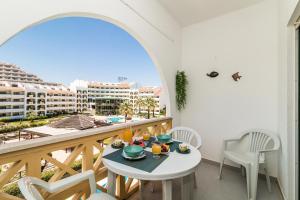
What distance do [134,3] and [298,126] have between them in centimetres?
271

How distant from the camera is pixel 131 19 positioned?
2215mm

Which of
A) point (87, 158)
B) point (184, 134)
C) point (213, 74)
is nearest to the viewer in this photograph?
point (87, 158)

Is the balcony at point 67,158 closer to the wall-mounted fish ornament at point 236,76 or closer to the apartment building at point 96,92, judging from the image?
the apartment building at point 96,92

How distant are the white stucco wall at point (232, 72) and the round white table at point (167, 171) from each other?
174 centimetres

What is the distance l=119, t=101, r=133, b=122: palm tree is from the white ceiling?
1978 mm

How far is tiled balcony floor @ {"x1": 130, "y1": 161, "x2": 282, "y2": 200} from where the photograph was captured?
2033 mm

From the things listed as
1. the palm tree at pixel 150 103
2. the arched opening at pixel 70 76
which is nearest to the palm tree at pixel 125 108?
the arched opening at pixel 70 76

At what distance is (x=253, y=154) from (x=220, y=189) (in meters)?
0.70

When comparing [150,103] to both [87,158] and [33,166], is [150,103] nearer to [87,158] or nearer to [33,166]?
[87,158]

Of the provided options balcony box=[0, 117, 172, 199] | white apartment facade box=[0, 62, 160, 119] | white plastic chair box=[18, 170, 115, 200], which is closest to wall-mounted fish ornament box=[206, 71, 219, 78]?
balcony box=[0, 117, 172, 199]

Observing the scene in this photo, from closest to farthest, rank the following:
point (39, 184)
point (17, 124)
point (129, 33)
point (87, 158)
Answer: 1. point (39, 184)
2. point (17, 124)
3. point (87, 158)
4. point (129, 33)

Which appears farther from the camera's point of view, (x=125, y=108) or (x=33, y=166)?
(x=125, y=108)

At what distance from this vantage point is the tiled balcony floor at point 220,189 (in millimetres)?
2033

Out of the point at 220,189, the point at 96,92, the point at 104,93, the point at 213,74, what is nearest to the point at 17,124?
the point at 96,92
